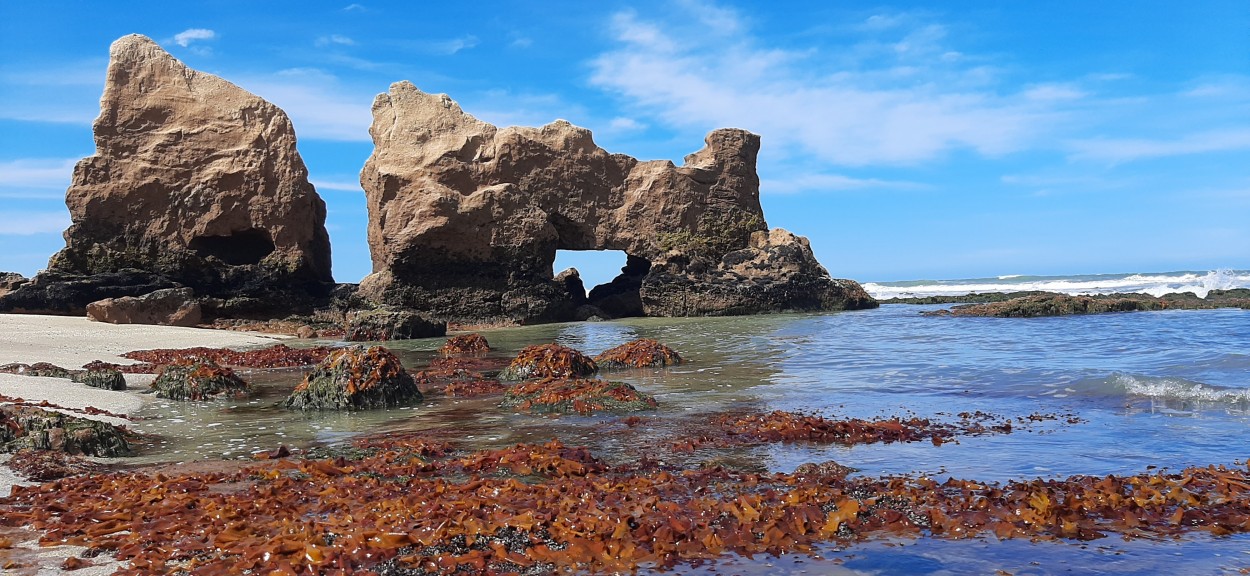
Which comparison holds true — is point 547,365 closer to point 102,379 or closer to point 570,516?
point 102,379

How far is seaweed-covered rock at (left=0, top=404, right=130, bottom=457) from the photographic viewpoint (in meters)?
6.47

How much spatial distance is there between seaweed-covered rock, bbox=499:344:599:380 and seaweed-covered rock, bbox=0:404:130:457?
5514 mm

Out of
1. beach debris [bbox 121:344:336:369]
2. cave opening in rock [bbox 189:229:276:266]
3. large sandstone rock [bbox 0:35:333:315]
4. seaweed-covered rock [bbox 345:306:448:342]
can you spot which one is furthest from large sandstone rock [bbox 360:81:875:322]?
beach debris [bbox 121:344:336:369]

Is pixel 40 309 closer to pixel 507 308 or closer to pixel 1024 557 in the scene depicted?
pixel 507 308

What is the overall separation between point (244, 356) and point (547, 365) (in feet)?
22.1

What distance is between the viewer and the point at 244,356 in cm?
1533

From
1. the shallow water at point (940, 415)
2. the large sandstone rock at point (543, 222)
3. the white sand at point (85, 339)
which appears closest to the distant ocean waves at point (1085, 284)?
the large sandstone rock at point (543, 222)

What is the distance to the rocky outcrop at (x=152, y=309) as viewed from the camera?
72.6 ft

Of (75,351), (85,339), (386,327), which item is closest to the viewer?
(75,351)

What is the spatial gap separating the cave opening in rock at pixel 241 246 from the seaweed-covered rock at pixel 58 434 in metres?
21.9

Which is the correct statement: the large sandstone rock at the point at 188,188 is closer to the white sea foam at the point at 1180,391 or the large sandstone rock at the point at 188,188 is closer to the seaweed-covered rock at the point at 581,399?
the seaweed-covered rock at the point at 581,399

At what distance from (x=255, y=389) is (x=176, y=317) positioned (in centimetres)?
1490

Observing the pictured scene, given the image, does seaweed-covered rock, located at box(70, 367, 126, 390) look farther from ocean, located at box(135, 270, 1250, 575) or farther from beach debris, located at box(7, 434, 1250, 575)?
beach debris, located at box(7, 434, 1250, 575)

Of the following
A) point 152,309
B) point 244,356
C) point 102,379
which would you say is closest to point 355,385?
point 102,379
